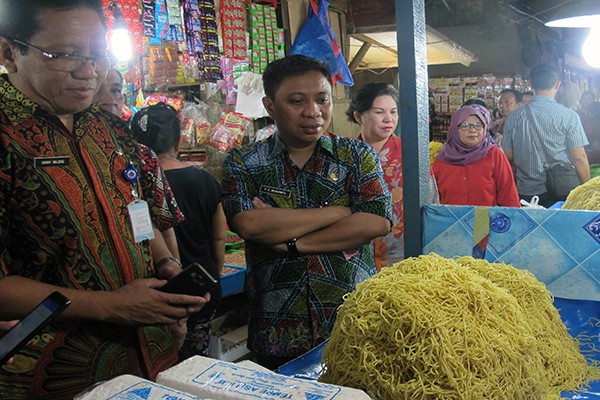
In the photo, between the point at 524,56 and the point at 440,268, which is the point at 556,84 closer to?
the point at 440,268

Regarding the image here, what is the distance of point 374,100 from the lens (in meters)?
3.67

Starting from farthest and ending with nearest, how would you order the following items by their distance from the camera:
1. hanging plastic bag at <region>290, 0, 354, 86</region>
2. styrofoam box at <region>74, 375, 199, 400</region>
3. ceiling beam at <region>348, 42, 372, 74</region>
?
ceiling beam at <region>348, 42, 372, 74</region> < hanging plastic bag at <region>290, 0, 354, 86</region> < styrofoam box at <region>74, 375, 199, 400</region>

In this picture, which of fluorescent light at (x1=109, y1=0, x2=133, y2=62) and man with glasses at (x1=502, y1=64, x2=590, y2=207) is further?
man with glasses at (x1=502, y1=64, x2=590, y2=207)

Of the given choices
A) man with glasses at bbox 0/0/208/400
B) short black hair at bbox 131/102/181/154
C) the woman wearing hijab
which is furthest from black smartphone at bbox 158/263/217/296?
the woman wearing hijab

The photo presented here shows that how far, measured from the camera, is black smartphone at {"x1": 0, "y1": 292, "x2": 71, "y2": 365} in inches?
32.4

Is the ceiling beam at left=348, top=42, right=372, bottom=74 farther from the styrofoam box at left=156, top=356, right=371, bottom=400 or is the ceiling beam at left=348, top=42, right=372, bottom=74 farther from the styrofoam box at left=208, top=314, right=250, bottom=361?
the styrofoam box at left=156, top=356, right=371, bottom=400

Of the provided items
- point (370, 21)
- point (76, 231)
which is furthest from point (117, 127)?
point (370, 21)

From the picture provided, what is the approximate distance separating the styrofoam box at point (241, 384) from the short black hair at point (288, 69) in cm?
139

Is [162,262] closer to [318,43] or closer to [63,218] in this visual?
[63,218]

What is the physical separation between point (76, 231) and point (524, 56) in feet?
35.7

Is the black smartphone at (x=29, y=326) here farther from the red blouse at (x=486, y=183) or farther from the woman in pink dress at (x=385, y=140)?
the red blouse at (x=486, y=183)

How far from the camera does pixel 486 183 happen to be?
3834 mm

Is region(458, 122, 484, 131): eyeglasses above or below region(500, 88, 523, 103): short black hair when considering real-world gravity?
below

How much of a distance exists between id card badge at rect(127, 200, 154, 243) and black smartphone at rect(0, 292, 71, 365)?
2.79 ft
